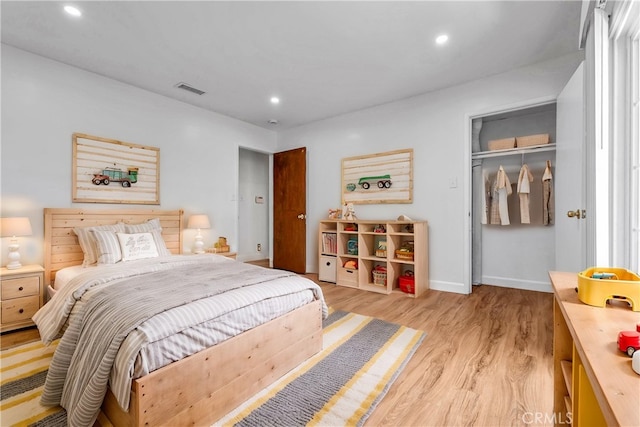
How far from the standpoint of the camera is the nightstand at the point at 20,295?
2.35 metres

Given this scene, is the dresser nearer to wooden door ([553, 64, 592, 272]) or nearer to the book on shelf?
wooden door ([553, 64, 592, 272])

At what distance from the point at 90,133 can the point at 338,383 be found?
11.2ft

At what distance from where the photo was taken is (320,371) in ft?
5.90

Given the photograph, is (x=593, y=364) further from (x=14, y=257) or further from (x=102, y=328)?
(x=14, y=257)

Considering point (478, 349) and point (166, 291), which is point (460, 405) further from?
point (166, 291)

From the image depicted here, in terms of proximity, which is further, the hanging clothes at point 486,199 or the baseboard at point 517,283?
the hanging clothes at point 486,199

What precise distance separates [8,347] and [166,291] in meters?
1.60

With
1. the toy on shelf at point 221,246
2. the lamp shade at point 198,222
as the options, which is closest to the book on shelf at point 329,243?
the toy on shelf at point 221,246

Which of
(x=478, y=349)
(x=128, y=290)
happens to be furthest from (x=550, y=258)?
(x=128, y=290)

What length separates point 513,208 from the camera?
12.3 ft

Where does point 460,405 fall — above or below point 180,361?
below

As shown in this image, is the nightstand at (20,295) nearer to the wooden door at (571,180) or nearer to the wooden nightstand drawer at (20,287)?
the wooden nightstand drawer at (20,287)

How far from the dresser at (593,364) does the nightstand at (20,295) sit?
3.53 m

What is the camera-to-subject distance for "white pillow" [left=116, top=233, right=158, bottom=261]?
2.70 metres
